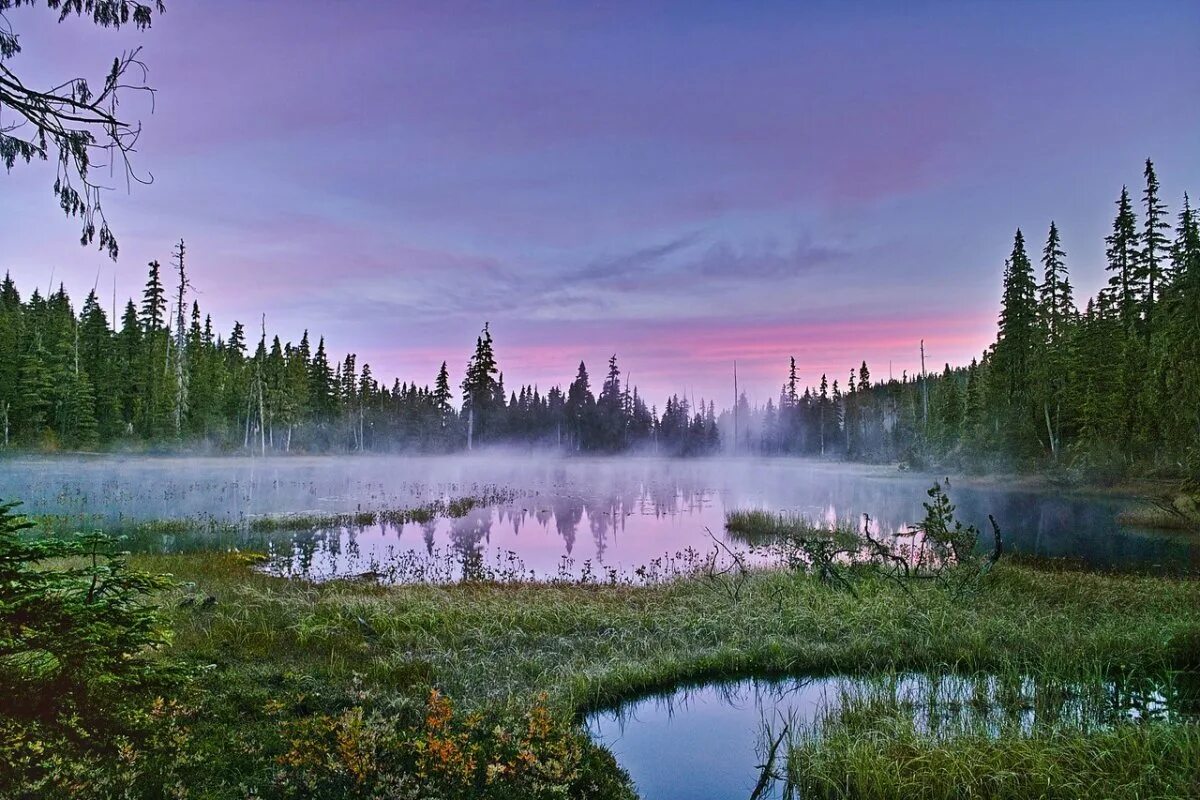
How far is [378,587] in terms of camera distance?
15820mm

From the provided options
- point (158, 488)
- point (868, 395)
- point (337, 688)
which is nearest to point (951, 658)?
point (337, 688)

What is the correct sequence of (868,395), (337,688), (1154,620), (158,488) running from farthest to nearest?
1. (868,395)
2. (158,488)
3. (1154,620)
4. (337,688)

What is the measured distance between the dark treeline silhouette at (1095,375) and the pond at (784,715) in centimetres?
2673

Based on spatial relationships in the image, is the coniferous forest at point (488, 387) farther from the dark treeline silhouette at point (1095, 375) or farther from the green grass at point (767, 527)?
the green grass at point (767, 527)

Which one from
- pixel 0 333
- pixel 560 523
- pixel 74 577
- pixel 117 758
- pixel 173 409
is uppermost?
pixel 0 333

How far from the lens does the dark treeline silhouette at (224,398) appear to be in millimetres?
52562

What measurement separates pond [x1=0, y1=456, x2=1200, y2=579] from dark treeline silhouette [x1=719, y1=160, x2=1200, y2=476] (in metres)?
4.68

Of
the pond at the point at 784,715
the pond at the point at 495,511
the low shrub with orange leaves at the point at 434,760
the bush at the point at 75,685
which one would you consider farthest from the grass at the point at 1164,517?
the bush at the point at 75,685

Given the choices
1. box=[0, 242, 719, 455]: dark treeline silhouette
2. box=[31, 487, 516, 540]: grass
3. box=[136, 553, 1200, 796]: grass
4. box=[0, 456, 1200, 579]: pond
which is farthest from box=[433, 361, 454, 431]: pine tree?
box=[136, 553, 1200, 796]: grass

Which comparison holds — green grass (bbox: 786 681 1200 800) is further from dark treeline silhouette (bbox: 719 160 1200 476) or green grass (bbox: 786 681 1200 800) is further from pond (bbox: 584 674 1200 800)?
dark treeline silhouette (bbox: 719 160 1200 476)

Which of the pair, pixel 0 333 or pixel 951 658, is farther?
pixel 0 333

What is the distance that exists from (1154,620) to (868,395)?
119518 mm

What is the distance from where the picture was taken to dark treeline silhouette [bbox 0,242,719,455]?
2069 inches

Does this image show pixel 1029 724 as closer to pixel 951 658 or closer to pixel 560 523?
pixel 951 658
